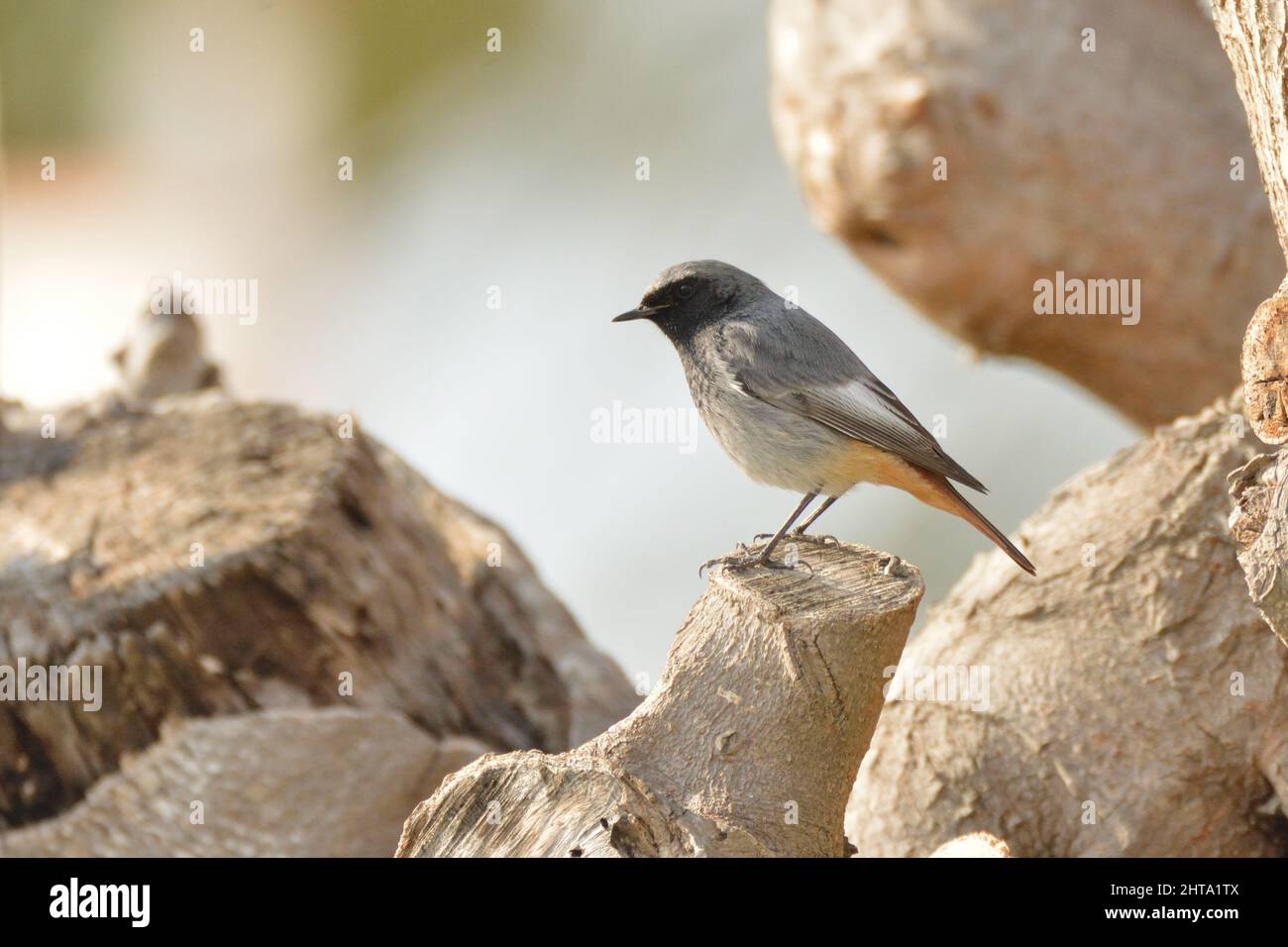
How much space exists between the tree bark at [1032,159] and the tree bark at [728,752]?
418cm

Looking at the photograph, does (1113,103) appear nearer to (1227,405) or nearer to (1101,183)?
(1101,183)

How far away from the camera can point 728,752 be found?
10.8 ft

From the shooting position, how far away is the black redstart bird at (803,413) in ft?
13.6

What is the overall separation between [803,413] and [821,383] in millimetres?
110

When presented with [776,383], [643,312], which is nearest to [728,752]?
[776,383]

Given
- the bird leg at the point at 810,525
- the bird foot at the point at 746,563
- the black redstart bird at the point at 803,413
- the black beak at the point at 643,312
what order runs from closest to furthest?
1. the bird foot at the point at 746,563
2. the bird leg at the point at 810,525
3. the black redstart bird at the point at 803,413
4. the black beak at the point at 643,312

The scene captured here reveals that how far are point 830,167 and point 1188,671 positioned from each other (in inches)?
155

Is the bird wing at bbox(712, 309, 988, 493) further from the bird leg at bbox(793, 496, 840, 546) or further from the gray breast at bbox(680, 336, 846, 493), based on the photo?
the bird leg at bbox(793, 496, 840, 546)

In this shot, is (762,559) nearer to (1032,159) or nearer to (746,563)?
(746,563)

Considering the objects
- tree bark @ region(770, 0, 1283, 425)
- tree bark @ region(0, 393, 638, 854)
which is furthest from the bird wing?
tree bark @ region(770, 0, 1283, 425)

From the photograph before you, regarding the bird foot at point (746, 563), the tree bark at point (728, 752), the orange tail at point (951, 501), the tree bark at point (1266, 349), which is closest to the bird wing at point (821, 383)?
the orange tail at point (951, 501)

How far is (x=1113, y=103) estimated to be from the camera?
23.8ft

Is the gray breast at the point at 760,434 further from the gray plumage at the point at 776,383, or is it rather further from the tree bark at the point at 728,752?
the tree bark at the point at 728,752

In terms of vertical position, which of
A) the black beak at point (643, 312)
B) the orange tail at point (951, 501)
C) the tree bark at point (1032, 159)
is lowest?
the orange tail at point (951, 501)
